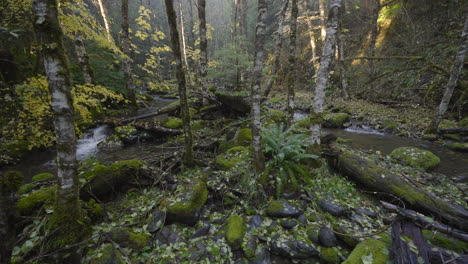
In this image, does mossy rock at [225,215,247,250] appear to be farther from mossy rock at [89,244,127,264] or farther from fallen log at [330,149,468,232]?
fallen log at [330,149,468,232]

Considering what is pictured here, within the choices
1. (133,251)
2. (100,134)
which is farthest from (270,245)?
(100,134)

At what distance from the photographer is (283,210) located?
3.99 m

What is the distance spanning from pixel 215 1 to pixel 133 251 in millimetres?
69493

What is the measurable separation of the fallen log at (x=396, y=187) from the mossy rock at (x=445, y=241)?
456 millimetres

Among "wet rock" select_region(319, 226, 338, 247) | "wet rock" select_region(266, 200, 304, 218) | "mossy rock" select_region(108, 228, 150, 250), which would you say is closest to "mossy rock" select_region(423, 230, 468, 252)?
"wet rock" select_region(319, 226, 338, 247)

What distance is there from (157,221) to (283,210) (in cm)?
256

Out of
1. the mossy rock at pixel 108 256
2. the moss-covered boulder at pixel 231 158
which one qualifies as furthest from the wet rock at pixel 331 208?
the mossy rock at pixel 108 256

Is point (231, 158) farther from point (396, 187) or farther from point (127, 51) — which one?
point (127, 51)

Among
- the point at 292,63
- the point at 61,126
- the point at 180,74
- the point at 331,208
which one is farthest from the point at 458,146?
the point at 61,126

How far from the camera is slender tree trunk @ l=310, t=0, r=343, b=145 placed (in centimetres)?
517

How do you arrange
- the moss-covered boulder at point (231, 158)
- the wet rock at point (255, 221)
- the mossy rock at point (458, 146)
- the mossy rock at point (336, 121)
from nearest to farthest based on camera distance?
1. the wet rock at point (255, 221)
2. the moss-covered boulder at point (231, 158)
3. the mossy rock at point (458, 146)
4. the mossy rock at point (336, 121)

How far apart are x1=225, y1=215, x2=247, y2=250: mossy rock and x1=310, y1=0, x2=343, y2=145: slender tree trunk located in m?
3.23

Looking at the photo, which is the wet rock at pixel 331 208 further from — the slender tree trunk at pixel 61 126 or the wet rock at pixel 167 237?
the slender tree trunk at pixel 61 126

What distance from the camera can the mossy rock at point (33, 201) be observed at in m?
3.36
